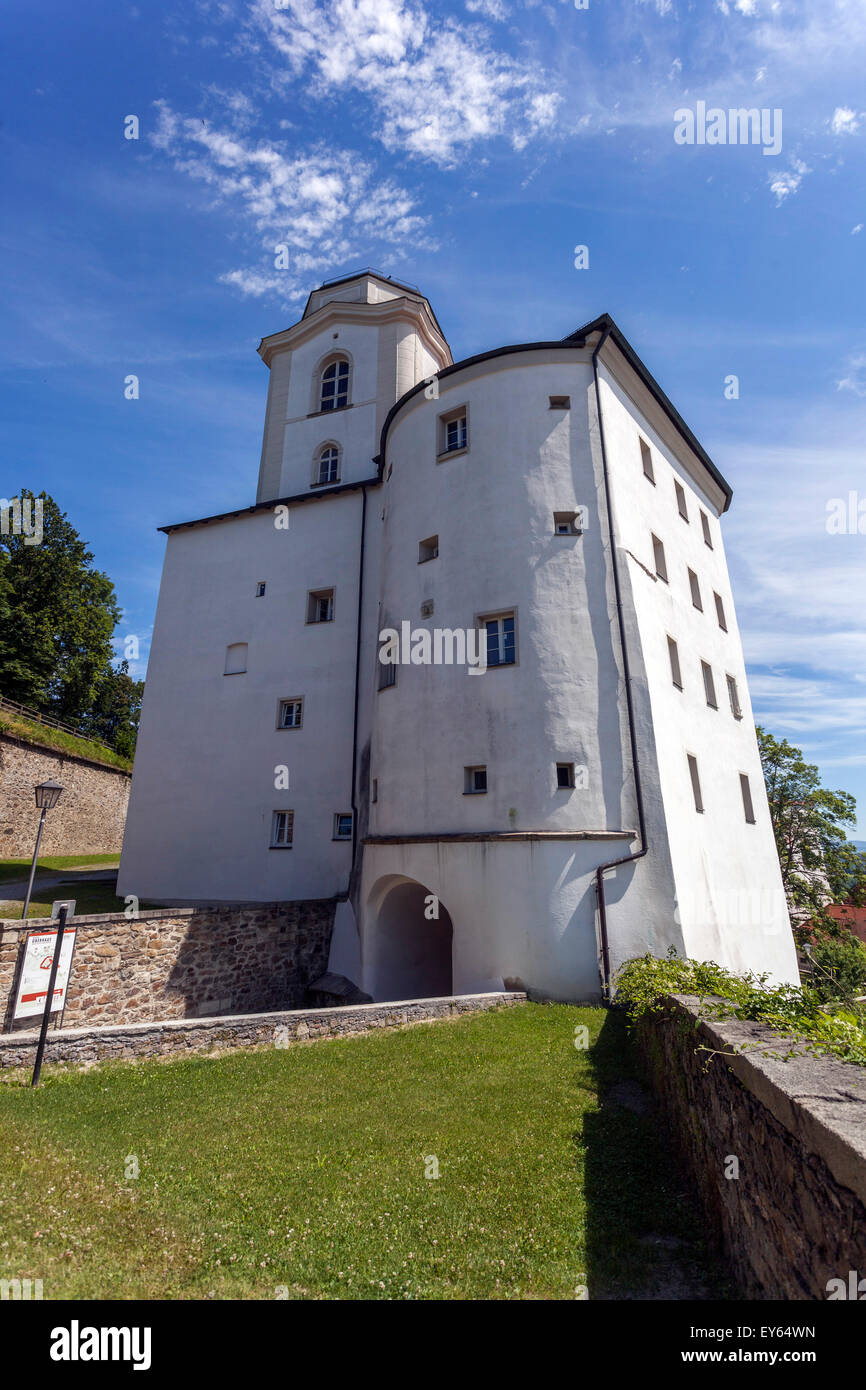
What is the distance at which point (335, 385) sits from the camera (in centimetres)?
2830

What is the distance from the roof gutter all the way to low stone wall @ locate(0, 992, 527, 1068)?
2.84 m

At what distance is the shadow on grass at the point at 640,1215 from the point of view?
13.5ft

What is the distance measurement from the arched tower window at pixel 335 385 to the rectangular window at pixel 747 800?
67.7ft

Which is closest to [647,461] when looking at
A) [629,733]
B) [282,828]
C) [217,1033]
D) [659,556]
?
[659,556]

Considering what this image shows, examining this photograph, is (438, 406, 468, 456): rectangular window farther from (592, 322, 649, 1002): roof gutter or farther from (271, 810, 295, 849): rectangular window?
(271, 810, 295, 849): rectangular window

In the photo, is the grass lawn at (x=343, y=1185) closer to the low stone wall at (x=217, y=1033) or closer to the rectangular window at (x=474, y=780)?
the low stone wall at (x=217, y=1033)

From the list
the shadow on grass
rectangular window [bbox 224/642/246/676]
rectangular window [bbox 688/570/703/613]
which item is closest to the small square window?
rectangular window [bbox 688/570/703/613]

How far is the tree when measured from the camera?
1266 inches

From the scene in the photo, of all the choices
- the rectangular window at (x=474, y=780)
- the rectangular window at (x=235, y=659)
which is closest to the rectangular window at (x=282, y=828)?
the rectangular window at (x=235, y=659)

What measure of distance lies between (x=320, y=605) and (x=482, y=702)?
9786 mm

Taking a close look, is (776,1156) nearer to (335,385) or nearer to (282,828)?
(282,828)
